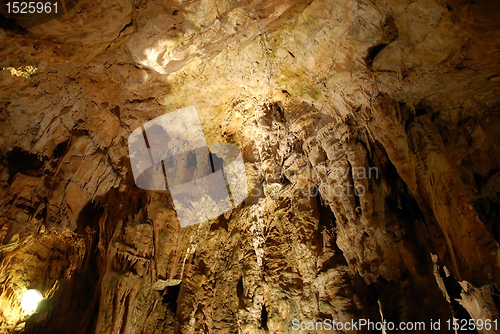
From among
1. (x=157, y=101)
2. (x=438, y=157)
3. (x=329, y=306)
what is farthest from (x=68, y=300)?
(x=438, y=157)

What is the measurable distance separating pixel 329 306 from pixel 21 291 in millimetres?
7217

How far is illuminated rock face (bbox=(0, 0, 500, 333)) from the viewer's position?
375 cm

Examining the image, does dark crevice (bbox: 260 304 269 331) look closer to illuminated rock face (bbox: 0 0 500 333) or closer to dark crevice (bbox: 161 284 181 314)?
illuminated rock face (bbox: 0 0 500 333)

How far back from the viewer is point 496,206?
421 centimetres

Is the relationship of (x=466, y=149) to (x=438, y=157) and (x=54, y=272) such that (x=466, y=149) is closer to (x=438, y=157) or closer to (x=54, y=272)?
(x=438, y=157)

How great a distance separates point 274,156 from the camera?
18.7ft

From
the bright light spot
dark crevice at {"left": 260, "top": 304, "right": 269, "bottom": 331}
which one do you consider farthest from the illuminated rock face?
the bright light spot

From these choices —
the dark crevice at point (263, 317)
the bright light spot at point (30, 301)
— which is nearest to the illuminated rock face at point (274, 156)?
the dark crevice at point (263, 317)

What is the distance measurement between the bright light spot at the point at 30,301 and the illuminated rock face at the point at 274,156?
146mm

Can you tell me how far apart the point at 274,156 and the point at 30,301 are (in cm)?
673

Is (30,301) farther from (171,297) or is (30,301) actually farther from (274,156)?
(274,156)

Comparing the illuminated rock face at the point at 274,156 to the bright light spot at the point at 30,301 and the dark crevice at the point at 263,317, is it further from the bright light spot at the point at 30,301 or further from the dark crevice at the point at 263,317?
the bright light spot at the point at 30,301

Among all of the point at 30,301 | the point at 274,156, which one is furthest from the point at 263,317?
the point at 30,301

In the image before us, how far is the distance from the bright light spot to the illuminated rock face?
15 centimetres
